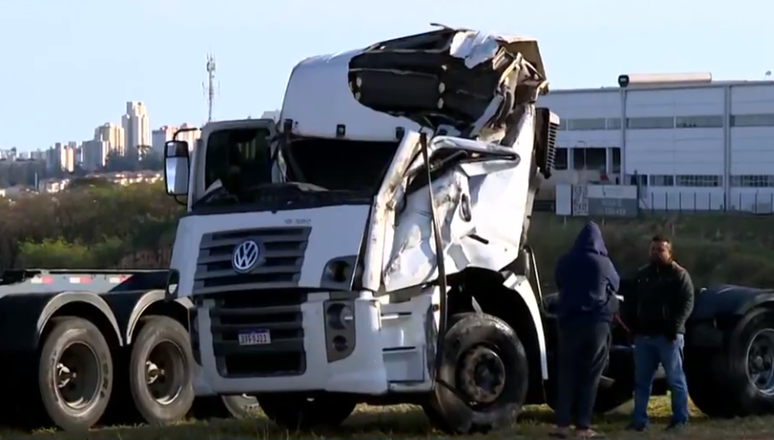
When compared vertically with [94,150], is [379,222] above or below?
below

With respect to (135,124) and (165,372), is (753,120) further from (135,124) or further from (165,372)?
(135,124)

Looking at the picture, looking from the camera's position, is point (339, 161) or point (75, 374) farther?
point (75, 374)

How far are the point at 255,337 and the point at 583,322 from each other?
2590 mm

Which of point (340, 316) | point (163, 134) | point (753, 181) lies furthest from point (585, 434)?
point (753, 181)

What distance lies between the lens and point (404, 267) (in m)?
11.0

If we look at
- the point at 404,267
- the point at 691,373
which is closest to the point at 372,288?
the point at 404,267

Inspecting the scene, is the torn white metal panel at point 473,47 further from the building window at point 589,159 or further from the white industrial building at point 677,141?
the building window at point 589,159

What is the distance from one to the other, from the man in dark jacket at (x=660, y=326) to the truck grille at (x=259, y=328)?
3.18m

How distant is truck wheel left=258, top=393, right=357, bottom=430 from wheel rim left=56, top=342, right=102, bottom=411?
2.04 meters

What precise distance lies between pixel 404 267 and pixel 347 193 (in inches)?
28.3

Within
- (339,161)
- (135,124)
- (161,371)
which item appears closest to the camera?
(339,161)

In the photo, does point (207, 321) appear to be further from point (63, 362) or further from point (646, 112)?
point (646, 112)

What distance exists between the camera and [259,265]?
1108 centimetres

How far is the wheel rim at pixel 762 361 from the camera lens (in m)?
13.7
